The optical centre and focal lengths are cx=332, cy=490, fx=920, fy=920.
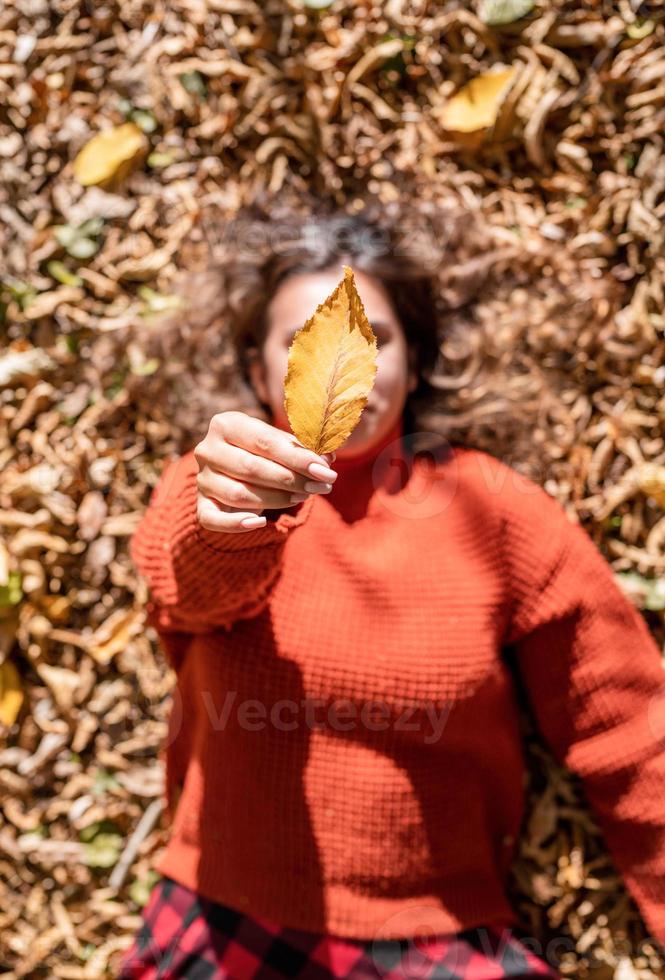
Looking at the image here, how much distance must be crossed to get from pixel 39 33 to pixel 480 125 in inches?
26.1

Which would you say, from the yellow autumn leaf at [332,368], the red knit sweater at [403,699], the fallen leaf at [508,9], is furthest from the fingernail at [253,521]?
the fallen leaf at [508,9]

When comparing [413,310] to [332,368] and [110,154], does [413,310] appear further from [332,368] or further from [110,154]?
[332,368]

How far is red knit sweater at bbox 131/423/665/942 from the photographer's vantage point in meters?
1.05

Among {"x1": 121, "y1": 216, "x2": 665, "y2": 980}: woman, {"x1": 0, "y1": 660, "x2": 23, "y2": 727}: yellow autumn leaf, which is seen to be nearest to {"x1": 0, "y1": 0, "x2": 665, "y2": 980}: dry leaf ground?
Result: {"x1": 0, "y1": 660, "x2": 23, "y2": 727}: yellow autumn leaf

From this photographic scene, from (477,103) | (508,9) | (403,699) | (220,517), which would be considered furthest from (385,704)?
(508,9)

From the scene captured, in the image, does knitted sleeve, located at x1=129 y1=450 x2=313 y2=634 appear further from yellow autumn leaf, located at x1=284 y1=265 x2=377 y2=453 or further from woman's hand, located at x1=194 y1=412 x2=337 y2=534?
yellow autumn leaf, located at x1=284 y1=265 x2=377 y2=453

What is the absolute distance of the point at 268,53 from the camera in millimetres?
1320

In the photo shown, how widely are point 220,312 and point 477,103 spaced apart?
Answer: 0.46 m

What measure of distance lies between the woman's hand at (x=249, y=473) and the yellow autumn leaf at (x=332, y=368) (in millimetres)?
37

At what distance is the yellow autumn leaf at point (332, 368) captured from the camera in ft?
1.97

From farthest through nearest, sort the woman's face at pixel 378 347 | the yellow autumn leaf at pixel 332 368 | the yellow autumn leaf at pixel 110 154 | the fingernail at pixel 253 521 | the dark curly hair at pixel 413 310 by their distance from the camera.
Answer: the yellow autumn leaf at pixel 110 154 → the dark curly hair at pixel 413 310 → the woman's face at pixel 378 347 → the fingernail at pixel 253 521 → the yellow autumn leaf at pixel 332 368

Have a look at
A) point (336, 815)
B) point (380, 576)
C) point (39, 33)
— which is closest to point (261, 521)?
point (380, 576)

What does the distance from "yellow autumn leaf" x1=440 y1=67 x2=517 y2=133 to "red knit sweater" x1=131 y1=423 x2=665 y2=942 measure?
0.47 m

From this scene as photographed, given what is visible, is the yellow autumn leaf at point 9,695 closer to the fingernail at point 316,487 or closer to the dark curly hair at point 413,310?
the dark curly hair at point 413,310
